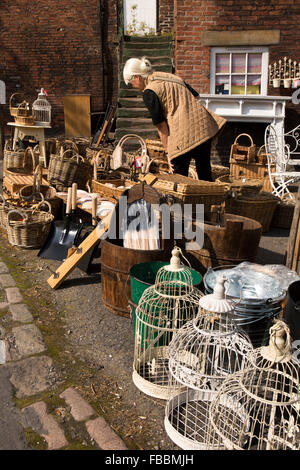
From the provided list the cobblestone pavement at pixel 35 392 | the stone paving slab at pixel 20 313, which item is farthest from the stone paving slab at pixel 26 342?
the stone paving slab at pixel 20 313

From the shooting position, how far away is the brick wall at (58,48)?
14078mm

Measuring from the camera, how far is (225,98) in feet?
30.2

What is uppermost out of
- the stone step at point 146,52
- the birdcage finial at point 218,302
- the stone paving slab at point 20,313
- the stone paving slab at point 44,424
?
the stone step at point 146,52

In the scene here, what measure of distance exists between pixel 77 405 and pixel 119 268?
1.29 m

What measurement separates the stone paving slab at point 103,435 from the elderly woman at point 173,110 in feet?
10.4

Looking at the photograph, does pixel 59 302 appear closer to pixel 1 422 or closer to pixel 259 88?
pixel 1 422

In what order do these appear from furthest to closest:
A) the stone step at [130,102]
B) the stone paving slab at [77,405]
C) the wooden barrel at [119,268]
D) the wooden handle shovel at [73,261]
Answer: the stone step at [130,102] → the wooden handle shovel at [73,261] → the wooden barrel at [119,268] → the stone paving slab at [77,405]

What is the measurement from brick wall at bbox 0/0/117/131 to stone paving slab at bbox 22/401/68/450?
512 inches

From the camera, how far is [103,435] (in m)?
2.63

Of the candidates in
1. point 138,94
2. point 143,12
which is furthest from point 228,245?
point 143,12

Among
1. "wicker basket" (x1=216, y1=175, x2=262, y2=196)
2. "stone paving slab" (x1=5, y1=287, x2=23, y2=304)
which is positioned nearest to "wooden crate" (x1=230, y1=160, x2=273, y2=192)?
"wicker basket" (x1=216, y1=175, x2=262, y2=196)

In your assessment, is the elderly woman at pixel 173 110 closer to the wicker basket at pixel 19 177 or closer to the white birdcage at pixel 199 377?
the wicker basket at pixel 19 177
